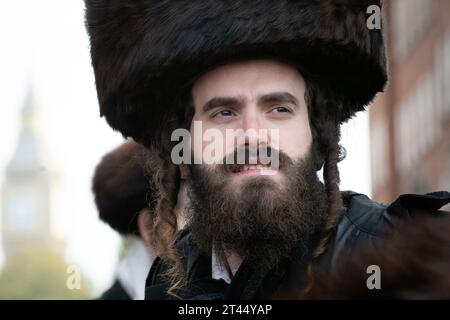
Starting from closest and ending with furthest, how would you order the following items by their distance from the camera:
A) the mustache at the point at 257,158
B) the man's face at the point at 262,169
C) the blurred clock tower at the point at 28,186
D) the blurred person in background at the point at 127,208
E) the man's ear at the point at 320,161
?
the mustache at the point at 257,158, the man's face at the point at 262,169, the man's ear at the point at 320,161, the blurred person in background at the point at 127,208, the blurred clock tower at the point at 28,186

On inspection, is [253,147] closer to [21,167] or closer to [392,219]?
[392,219]

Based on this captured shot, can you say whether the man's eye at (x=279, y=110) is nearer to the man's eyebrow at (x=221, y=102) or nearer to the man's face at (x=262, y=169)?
the man's face at (x=262, y=169)

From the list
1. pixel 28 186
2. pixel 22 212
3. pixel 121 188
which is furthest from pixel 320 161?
pixel 28 186

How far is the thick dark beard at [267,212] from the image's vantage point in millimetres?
5164

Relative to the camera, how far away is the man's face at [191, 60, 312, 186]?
16.8 ft

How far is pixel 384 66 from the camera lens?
5.56 m

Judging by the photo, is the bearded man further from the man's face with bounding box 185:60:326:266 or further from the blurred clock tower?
the blurred clock tower

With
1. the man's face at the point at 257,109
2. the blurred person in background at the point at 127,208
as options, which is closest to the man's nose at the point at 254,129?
the man's face at the point at 257,109

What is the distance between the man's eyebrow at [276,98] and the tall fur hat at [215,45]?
0.55ft

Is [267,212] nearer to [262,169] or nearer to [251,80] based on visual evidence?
[262,169]
